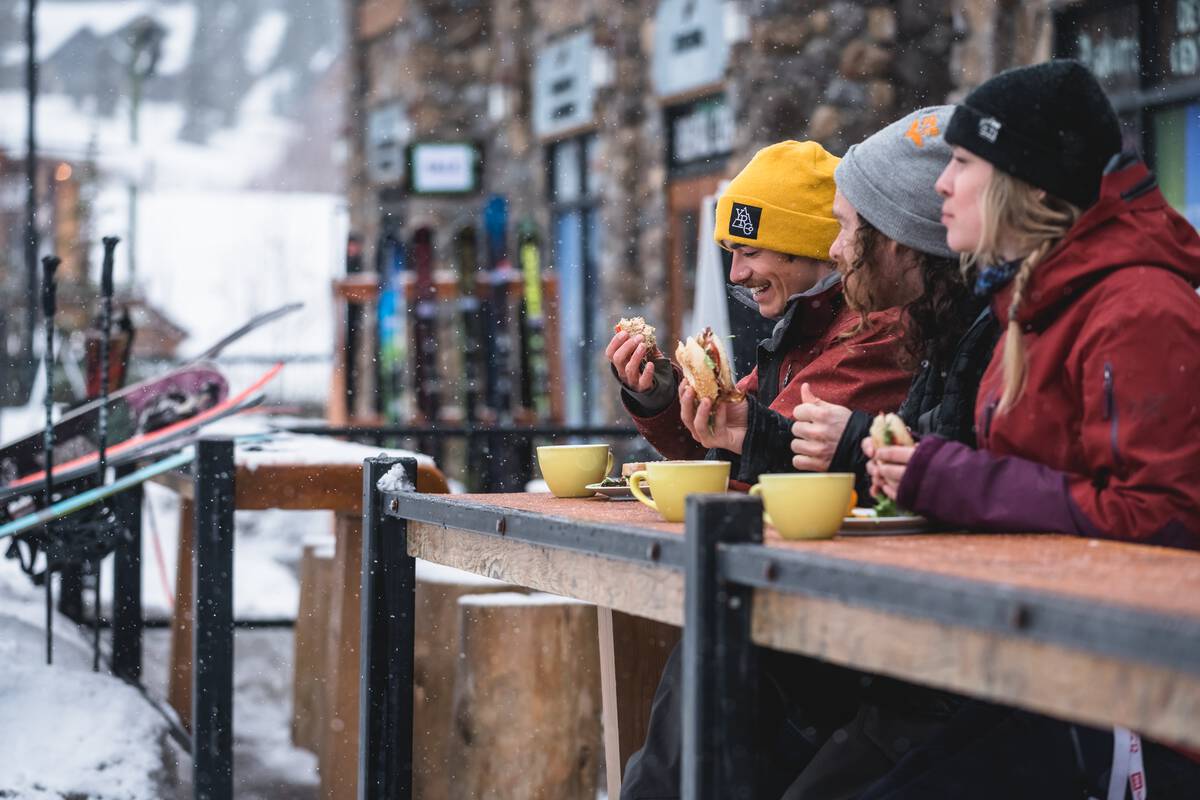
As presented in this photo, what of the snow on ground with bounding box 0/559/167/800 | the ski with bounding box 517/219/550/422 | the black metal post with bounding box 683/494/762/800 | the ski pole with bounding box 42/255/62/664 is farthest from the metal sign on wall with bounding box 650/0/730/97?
the black metal post with bounding box 683/494/762/800

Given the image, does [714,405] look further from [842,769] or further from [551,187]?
[551,187]

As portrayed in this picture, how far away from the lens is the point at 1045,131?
2.04 meters

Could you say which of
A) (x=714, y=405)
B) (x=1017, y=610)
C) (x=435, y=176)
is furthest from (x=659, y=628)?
(x=435, y=176)

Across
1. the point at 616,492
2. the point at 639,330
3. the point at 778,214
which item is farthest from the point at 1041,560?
the point at 778,214

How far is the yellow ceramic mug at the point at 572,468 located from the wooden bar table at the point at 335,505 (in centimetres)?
110

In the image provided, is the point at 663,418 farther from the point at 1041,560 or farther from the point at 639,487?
the point at 1041,560

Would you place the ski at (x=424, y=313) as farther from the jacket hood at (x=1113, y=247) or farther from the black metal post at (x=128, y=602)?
the jacket hood at (x=1113, y=247)

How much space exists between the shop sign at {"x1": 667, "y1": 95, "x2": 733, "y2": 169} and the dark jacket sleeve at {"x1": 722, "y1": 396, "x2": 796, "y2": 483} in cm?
670

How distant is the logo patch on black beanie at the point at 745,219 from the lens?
2.95 metres

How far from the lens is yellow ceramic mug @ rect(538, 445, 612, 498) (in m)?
2.62

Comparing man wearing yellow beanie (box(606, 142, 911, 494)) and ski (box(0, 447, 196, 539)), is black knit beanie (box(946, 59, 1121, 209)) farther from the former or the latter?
ski (box(0, 447, 196, 539))

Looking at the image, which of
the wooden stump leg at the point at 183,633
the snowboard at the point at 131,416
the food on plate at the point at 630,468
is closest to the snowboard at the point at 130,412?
the snowboard at the point at 131,416

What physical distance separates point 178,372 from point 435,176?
16.6ft

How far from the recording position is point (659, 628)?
3312 millimetres
